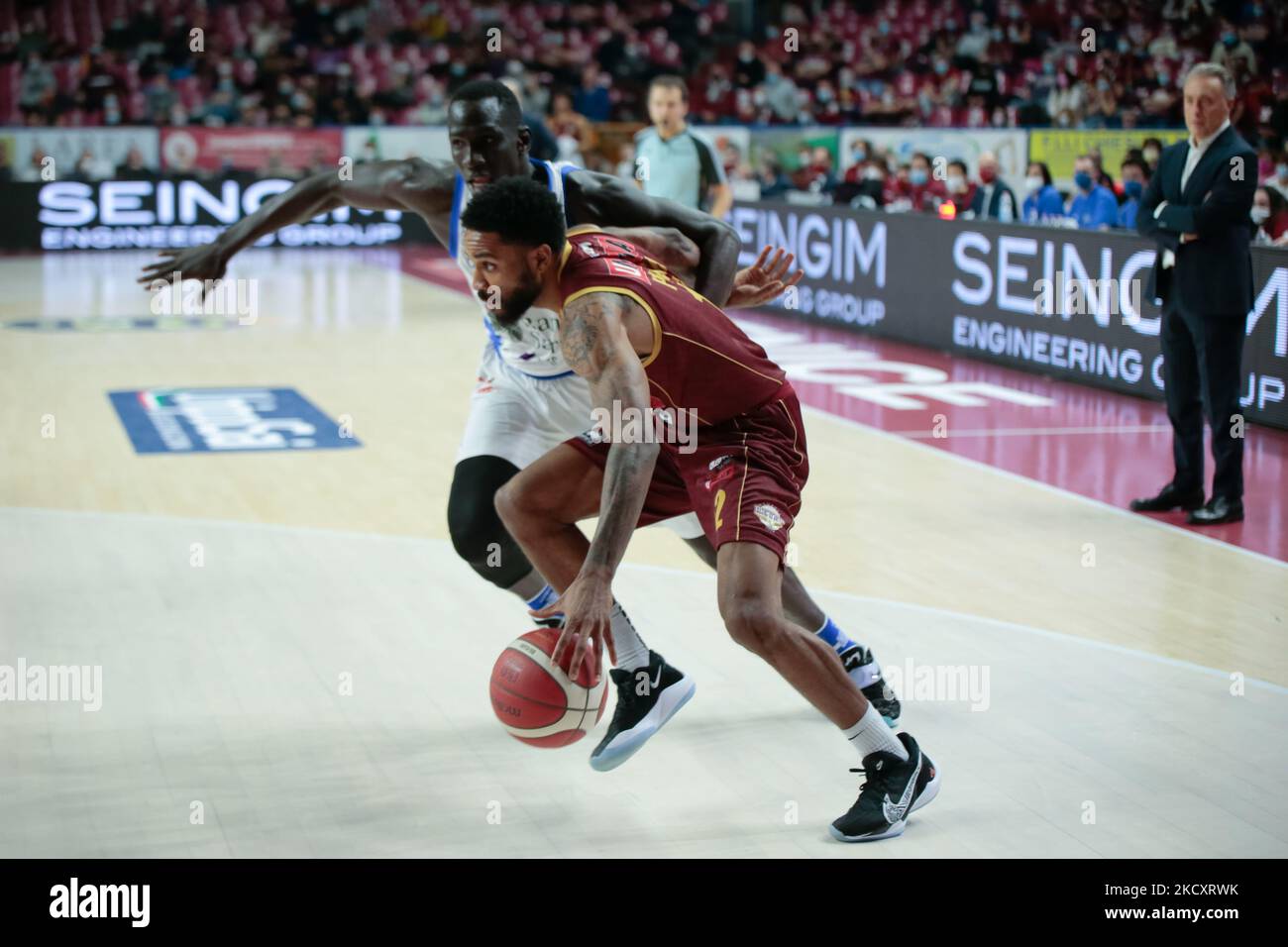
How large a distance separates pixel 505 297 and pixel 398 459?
16.0 feet

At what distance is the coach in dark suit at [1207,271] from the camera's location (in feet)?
22.9

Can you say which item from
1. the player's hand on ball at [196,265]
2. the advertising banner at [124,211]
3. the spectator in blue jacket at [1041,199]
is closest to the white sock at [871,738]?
the player's hand on ball at [196,265]

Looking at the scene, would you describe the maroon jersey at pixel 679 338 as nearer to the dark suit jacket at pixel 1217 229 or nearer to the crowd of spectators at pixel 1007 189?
the dark suit jacket at pixel 1217 229

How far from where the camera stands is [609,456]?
3643 millimetres

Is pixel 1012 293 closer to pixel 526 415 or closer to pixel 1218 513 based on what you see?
pixel 1218 513

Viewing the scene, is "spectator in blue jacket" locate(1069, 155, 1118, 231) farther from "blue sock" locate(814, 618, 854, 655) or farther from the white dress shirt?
"blue sock" locate(814, 618, 854, 655)

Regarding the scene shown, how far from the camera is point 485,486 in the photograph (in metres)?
4.73

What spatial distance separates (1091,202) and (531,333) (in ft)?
30.7

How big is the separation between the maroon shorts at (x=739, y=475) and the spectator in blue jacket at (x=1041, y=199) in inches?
410

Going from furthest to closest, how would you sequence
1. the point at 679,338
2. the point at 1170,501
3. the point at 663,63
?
the point at 663,63
the point at 1170,501
the point at 679,338

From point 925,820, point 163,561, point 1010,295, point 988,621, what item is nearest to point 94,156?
point 1010,295

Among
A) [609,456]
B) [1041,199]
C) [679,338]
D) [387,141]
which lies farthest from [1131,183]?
[387,141]

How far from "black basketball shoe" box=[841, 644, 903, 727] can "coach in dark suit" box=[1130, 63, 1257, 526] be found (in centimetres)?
299
